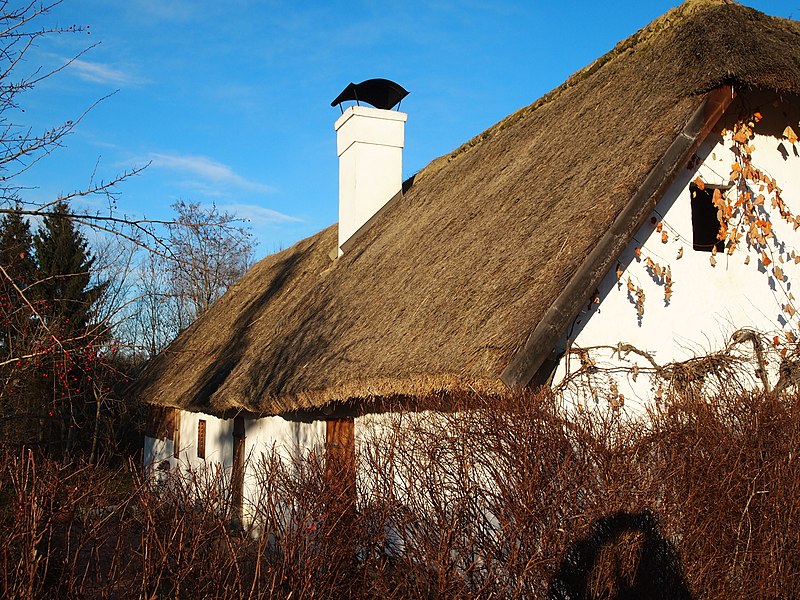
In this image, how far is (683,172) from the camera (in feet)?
23.0

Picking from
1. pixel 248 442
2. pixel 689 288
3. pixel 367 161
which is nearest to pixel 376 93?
Result: pixel 367 161

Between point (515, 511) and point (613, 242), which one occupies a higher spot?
point (613, 242)

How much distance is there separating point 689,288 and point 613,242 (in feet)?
4.13

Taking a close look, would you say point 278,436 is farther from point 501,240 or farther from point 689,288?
point 689,288

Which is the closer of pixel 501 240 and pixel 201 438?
pixel 501 240

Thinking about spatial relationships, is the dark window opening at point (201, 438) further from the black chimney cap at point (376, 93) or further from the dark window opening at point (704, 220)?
the dark window opening at point (704, 220)

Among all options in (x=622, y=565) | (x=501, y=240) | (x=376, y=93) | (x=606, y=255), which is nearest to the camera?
(x=622, y=565)

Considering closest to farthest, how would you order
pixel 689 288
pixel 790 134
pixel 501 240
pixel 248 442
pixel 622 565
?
pixel 622 565
pixel 689 288
pixel 790 134
pixel 501 240
pixel 248 442

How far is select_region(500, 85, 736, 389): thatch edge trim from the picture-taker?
5.56 metres

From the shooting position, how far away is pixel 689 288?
695 cm

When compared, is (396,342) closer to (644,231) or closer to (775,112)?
(644,231)

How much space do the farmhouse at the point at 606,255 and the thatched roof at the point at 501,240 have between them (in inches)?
1.0

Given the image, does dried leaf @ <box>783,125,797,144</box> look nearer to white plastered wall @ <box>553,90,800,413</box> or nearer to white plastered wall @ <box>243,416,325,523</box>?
white plastered wall @ <box>553,90,800,413</box>

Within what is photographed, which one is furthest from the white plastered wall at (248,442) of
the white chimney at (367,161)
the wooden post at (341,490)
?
the white chimney at (367,161)
